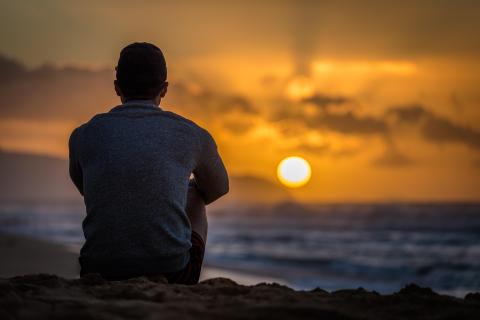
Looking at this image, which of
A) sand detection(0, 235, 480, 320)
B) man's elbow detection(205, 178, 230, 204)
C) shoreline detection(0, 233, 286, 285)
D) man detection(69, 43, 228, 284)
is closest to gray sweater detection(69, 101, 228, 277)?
man detection(69, 43, 228, 284)

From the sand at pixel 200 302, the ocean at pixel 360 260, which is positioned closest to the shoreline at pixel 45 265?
the ocean at pixel 360 260

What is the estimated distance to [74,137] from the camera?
10.6 ft

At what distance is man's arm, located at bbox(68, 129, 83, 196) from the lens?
3240 mm

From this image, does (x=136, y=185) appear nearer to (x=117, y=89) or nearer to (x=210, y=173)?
(x=210, y=173)

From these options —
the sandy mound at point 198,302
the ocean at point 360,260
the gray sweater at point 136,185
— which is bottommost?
the sandy mound at point 198,302

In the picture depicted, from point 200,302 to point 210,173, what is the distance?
0.81 m

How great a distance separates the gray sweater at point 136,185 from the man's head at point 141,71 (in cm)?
7

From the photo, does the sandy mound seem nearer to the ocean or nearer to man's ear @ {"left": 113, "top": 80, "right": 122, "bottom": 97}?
man's ear @ {"left": 113, "top": 80, "right": 122, "bottom": 97}

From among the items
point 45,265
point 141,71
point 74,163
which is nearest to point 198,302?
point 74,163

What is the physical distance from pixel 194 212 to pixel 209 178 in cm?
23

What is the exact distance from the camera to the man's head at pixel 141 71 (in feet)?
10.5

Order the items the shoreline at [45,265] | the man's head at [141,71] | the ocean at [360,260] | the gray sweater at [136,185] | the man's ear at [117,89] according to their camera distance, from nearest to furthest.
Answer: the gray sweater at [136,185], the man's head at [141,71], the man's ear at [117,89], the shoreline at [45,265], the ocean at [360,260]

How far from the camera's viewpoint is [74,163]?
3307 millimetres

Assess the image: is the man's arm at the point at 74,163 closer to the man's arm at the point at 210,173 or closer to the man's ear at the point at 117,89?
the man's ear at the point at 117,89
